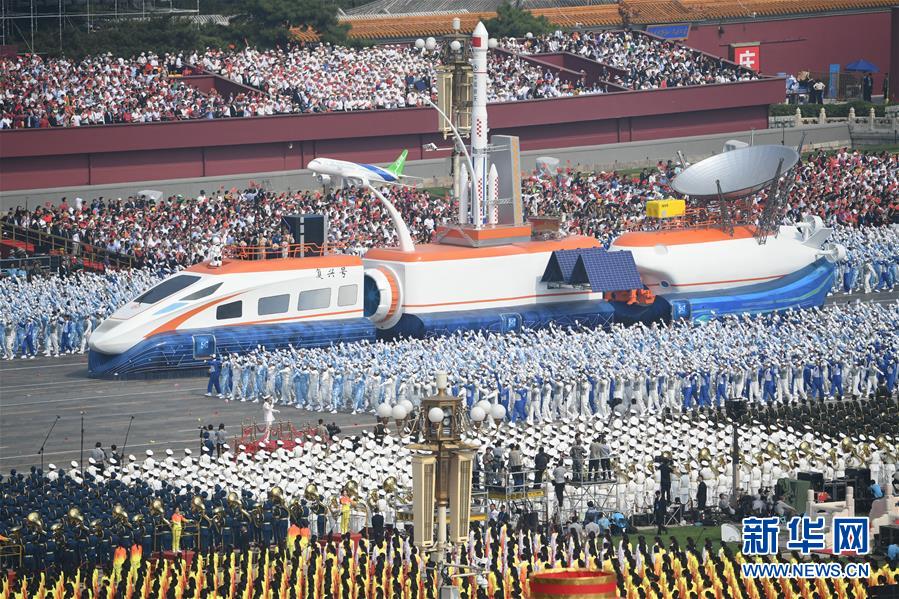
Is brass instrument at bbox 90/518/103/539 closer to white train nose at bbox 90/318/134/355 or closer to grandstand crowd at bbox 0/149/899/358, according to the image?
white train nose at bbox 90/318/134/355

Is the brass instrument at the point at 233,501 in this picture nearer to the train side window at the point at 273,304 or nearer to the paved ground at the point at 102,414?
the paved ground at the point at 102,414

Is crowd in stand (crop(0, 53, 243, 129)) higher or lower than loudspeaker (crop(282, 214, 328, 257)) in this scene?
higher

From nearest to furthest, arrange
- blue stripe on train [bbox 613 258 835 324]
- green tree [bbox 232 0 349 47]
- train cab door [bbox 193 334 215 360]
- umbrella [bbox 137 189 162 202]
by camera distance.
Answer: train cab door [bbox 193 334 215 360]
blue stripe on train [bbox 613 258 835 324]
umbrella [bbox 137 189 162 202]
green tree [bbox 232 0 349 47]

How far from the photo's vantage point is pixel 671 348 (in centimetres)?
4247

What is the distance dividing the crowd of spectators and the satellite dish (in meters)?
3.75

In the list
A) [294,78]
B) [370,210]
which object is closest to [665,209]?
[370,210]

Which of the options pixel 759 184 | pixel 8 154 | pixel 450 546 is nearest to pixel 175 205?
pixel 8 154

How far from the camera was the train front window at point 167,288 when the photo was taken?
143 ft

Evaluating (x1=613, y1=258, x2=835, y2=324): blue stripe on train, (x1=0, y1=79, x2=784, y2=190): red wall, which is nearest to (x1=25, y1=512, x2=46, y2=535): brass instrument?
(x1=613, y1=258, x2=835, y2=324): blue stripe on train

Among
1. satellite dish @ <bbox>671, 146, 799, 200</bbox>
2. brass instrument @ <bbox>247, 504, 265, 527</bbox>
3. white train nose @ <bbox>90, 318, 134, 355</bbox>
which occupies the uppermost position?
satellite dish @ <bbox>671, 146, 799, 200</bbox>

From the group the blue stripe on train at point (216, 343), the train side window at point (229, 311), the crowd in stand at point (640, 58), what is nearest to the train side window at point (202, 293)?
the train side window at point (229, 311)

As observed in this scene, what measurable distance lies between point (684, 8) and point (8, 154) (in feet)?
117

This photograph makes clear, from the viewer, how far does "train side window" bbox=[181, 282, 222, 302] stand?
43250mm

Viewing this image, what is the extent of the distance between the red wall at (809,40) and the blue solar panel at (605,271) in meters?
40.6
